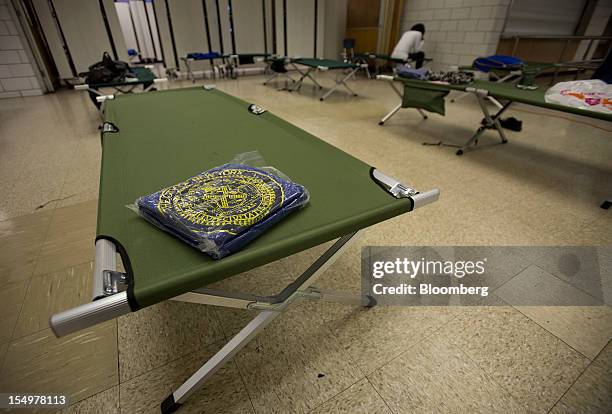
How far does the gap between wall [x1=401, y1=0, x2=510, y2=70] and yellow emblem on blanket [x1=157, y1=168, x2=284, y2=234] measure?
6.01m

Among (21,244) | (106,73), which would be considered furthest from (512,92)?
(106,73)

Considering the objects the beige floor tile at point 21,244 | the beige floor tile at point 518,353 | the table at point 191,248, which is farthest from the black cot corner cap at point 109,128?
the beige floor tile at point 518,353

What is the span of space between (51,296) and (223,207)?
3.70 ft

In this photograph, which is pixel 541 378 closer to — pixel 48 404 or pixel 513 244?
pixel 513 244

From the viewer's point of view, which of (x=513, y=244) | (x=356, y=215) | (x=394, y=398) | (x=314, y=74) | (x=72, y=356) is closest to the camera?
(x=356, y=215)

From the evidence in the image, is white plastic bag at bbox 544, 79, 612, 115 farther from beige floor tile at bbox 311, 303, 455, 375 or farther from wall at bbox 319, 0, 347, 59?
wall at bbox 319, 0, 347, 59

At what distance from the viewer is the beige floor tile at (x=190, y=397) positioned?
2.94 ft

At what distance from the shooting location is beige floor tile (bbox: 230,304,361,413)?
0.93 metres

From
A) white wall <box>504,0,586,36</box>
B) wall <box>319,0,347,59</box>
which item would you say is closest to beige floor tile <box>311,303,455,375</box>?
white wall <box>504,0,586,36</box>

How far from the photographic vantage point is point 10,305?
1232mm

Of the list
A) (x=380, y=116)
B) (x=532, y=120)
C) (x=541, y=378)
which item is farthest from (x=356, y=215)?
(x=532, y=120)

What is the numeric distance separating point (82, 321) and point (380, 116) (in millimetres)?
4016

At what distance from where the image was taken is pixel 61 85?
19.4 ft

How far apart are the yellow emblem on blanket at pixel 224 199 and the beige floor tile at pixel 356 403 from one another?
0.66 meters
